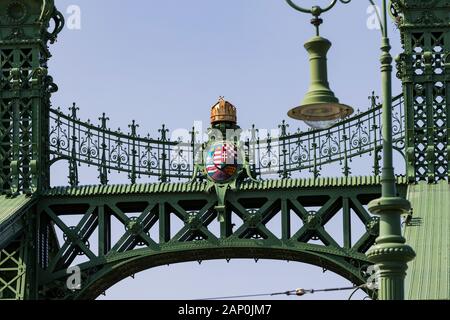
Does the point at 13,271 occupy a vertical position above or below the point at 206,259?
below

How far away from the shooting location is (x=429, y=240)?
4303 cm

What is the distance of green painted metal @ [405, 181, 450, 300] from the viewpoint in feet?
134

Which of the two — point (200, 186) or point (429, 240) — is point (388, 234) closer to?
point (429, 240)

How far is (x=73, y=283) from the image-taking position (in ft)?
155

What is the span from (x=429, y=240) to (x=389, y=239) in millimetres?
15204

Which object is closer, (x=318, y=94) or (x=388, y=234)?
(x=388, y=234)

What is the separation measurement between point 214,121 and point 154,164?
2.15m

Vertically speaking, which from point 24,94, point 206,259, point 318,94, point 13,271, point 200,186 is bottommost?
point 13,271

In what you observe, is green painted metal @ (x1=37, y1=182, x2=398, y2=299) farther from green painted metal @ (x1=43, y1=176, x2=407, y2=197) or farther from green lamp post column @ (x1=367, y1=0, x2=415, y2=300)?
green lamp post column @ (x1=367, y1=0, x2=415, y2=300)

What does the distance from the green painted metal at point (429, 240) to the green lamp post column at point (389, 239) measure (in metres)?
12.3

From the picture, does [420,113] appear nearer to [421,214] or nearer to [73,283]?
[421,214]

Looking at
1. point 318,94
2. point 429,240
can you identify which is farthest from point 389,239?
point 429,240

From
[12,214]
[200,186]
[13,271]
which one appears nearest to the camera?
[12,214]

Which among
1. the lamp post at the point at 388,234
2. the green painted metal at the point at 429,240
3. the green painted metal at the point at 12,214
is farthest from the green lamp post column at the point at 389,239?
the green painted metal at the point at 12,214
